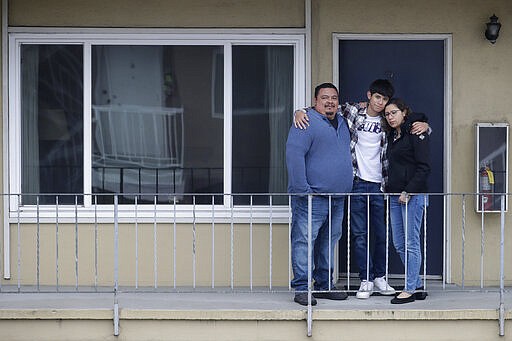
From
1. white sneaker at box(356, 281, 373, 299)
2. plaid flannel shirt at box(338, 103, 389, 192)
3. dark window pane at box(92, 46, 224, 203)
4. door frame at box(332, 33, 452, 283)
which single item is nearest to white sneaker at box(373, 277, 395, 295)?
white sneaker at box(356, 281, 373, 299)

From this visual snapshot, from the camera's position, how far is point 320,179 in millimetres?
8820

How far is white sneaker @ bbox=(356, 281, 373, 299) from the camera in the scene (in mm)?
8891

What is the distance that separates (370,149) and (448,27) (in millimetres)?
1578

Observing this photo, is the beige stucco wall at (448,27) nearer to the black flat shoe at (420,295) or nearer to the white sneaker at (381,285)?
the white sneaker at (381,285)

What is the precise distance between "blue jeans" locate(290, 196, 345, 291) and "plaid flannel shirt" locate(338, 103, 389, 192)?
0.43 metres

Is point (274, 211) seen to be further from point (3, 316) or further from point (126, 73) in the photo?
point (3, 316)

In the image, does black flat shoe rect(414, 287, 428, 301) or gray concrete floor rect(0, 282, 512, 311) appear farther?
black flat shoe rect(414, 287, 428, 301)

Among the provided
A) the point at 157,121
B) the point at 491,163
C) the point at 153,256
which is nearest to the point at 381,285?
the point at 491,163

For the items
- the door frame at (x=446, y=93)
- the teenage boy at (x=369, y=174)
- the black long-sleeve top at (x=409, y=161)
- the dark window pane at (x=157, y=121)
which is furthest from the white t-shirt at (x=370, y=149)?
the dark window pane at (x=157, y=121)

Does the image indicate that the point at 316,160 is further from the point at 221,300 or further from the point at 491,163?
the point at 491,163

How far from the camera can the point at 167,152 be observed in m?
10.0

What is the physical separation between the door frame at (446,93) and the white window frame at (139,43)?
0.32 m

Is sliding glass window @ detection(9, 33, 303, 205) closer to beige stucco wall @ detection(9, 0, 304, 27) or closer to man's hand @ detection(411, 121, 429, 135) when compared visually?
beige stucco wall @ detection(9, 0, 304, 27)

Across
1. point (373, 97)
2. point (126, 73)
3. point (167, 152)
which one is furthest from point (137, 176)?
point (373, 97)
